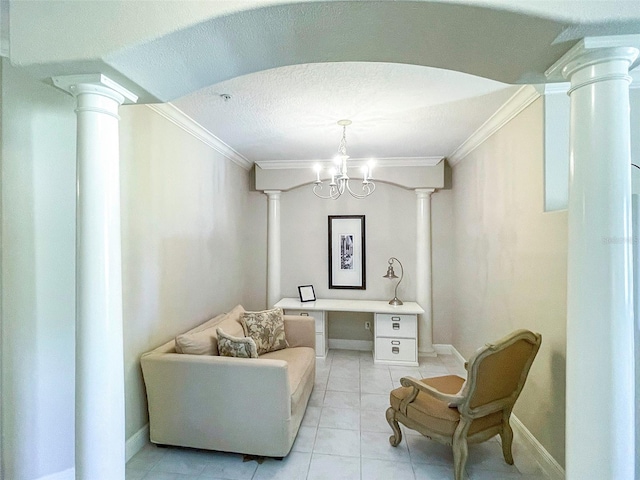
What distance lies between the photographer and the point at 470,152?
3.68 meters

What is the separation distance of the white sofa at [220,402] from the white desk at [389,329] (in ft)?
6.01

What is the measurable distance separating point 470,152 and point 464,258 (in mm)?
1263

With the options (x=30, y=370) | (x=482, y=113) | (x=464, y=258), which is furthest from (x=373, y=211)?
(x=30, y=370)

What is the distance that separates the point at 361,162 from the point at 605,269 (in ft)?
11.4

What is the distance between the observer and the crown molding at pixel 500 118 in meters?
2.34

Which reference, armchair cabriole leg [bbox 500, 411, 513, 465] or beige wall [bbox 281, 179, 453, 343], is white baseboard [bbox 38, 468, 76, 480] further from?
beige wall [bbox 281, 179, 453, 343]

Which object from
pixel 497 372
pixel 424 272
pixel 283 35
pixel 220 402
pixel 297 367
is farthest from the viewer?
pixel 424 272

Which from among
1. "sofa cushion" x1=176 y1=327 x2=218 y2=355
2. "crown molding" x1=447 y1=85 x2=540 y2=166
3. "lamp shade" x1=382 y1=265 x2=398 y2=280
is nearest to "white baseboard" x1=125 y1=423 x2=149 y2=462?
"sofa cushion" x1=176 y1=327 x2=218 y2=355

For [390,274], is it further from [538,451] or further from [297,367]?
[538,451]

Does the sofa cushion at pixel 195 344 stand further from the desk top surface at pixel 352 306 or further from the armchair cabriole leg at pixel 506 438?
the armchair cabriole leg at pixel 506 438

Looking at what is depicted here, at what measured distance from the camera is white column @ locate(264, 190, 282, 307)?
4633 millimetres

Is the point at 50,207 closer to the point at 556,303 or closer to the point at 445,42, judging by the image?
the point at 445,42

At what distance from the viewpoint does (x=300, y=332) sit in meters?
3.38

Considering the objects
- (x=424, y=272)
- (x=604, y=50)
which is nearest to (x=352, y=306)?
(x=424, y=272)
